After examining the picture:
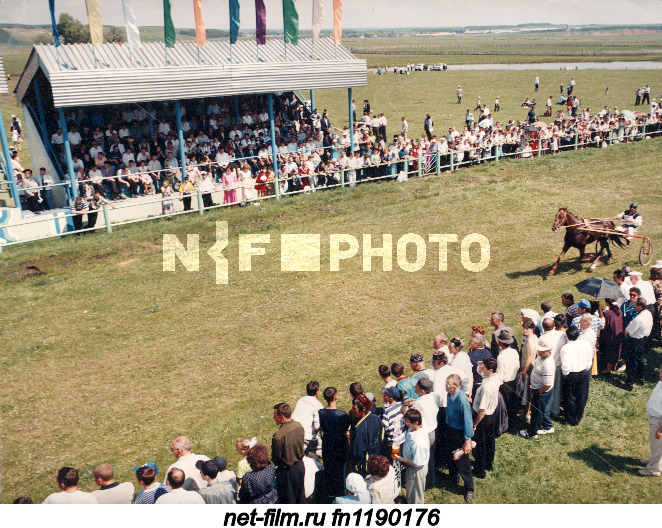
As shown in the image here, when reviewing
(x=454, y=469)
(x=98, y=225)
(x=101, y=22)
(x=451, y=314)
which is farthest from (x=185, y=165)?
(x=454, y=469)

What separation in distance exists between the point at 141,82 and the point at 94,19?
2.59m

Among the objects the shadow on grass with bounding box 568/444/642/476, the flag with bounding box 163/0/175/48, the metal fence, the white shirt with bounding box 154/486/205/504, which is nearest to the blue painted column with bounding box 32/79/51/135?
the metal fence

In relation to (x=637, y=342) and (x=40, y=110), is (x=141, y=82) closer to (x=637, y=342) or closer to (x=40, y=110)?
(x=40, y=110)

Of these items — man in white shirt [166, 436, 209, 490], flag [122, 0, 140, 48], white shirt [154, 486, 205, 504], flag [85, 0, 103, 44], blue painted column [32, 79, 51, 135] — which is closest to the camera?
white shirt [154, 486, 205, 504]

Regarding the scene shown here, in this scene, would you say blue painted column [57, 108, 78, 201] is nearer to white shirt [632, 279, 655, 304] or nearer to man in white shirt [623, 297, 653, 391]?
white shirt [632, 279, 655, 304]

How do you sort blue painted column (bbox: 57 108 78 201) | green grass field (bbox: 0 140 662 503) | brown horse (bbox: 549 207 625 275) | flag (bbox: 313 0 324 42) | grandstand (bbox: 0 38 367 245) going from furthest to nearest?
1. flag (bbox: 313 0 324 42)
2. grandstand (bbox: 0 38 367 245)
3. blue painted column (bbox: 57 108 78 201)
4. brown horse (bbox: 549 207 625 275)
5. green grass field (bbox: 0 140 662 503)

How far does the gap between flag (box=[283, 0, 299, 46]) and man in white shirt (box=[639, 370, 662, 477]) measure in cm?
1979

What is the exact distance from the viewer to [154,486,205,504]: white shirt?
590 centimetres

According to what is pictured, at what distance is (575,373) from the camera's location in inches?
337

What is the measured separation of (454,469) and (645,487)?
238 cm

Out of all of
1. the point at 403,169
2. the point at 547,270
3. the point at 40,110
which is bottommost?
the point at 547,270

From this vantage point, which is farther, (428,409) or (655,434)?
(655,434)

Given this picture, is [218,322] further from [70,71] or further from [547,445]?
[70,71]

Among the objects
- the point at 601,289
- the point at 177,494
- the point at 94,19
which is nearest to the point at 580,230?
the point at 601,289
